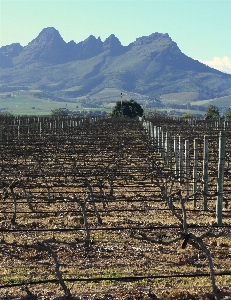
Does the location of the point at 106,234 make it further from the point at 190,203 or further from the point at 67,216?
the point at 190,203

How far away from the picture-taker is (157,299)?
17.5 ft

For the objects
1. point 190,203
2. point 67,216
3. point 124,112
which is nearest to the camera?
point 67,216

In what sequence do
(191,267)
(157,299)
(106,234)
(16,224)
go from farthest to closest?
1. (16,224)
2. (106,234)
3. (191,267)
4. (157,299)

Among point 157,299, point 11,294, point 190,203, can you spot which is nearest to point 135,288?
point 157,299

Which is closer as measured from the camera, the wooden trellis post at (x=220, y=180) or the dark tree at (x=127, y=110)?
the wooden trellis post at (x=220, y=180)

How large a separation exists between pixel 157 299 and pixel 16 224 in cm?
410

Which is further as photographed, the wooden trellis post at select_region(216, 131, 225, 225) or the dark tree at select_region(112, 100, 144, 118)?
the dark tree at select_region(112, 100, 144, 118)

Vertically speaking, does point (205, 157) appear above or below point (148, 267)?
above

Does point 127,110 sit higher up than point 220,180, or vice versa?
point 127,110

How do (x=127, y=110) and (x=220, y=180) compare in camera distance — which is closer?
(x=220, y=180)

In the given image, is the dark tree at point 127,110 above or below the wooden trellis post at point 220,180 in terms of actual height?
above

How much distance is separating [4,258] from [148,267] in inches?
75.0

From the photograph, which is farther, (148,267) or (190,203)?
(190,203)

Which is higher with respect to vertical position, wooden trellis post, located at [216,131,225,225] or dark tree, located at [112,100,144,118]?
dark tree, located at [112,100,144,118]
